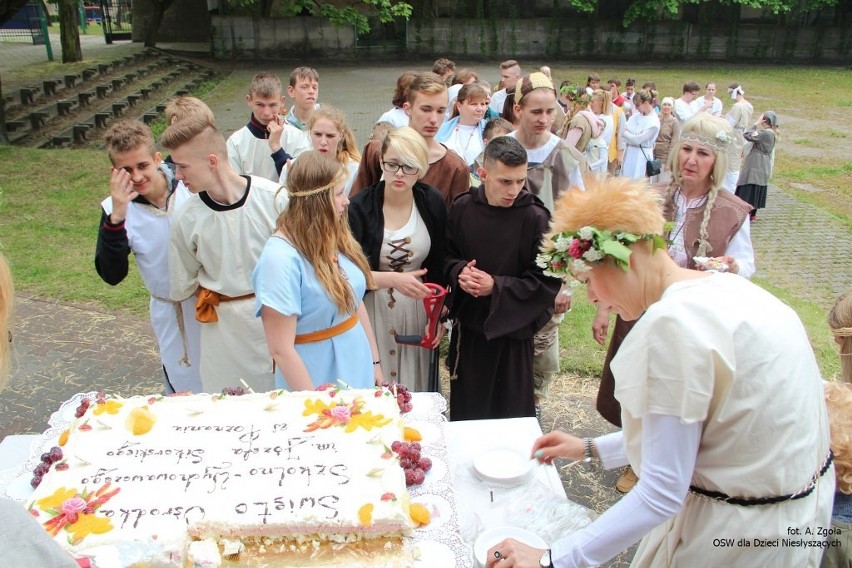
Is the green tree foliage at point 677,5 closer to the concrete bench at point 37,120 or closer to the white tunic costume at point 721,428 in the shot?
the concrete bench at point 37,120

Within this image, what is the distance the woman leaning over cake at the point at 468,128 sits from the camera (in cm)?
607

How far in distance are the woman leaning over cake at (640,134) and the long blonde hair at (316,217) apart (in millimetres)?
8551

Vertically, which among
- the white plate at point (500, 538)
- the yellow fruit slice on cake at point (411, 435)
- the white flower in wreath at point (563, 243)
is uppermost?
the white flower in wreath at point (563, 243)

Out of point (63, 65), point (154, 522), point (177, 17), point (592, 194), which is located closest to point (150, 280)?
point (154, 522)

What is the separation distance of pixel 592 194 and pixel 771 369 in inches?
29.6

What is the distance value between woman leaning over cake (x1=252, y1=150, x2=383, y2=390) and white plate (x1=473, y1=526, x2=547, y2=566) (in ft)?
3.54

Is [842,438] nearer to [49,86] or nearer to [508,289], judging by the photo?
[508,289]

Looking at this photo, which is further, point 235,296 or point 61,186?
point 61,186

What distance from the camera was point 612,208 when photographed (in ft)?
6.55

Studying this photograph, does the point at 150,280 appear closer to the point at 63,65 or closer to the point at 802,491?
the point at 802,491

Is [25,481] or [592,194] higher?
[592,194]

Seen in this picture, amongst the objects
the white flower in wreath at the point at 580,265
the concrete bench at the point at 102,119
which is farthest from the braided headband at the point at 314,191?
the concrete bench at the point at 102,119

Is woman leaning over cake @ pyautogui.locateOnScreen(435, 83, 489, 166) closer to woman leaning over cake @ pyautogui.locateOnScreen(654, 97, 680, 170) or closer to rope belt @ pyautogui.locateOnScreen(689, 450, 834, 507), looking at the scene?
rope belt @ pyautogui.locateOnScreen(689, 450, 834, 507)

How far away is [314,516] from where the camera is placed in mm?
1990
